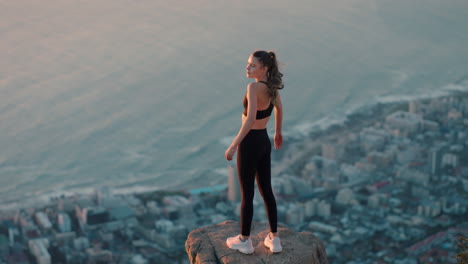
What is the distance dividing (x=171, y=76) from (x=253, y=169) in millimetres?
19299

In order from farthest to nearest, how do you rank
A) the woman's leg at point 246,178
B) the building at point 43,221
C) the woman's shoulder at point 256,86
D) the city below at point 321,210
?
1. the building at point 43,221
2. the city below at point 321,210
3. the woman's leg at point 246,178
4. the woman's shoulder at point 256,86

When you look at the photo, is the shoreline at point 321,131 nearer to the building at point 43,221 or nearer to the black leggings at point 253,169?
the building at point 43,221

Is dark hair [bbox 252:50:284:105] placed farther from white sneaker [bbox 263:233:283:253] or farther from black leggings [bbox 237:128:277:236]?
white sneaker [bbox 263:233:283:253]

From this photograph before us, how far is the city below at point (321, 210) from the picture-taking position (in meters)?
12.4

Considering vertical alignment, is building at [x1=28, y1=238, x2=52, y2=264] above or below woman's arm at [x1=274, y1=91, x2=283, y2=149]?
below

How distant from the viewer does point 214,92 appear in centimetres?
2119

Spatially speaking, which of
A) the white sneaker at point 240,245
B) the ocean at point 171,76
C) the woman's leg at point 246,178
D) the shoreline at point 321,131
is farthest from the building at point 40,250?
the woman's leg at point 246,178

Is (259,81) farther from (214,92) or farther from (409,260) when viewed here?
(214,92)

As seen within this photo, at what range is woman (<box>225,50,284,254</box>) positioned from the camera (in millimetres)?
3324

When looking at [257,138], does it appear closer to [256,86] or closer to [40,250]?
[256,86]

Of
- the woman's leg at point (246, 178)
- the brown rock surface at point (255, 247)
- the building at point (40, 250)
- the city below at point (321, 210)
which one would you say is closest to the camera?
the woman's leg at point (246, 178)

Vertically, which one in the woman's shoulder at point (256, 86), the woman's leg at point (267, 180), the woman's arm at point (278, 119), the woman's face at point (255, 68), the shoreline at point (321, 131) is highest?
the woman's face at point (255, 68)

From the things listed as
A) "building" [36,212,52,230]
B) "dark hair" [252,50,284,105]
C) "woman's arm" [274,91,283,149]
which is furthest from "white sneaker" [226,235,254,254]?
"building" [36,212,52,230]

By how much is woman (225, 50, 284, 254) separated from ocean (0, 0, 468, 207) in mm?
12238
